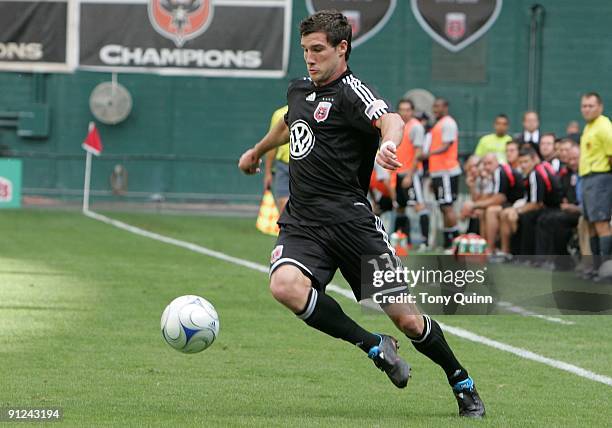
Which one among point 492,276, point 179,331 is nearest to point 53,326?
point 179,331

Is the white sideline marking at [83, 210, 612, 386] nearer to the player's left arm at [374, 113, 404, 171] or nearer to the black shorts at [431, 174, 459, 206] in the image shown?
the player's left arm at [374, 113, 404, 171]

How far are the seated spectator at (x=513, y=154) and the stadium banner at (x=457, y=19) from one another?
927cm

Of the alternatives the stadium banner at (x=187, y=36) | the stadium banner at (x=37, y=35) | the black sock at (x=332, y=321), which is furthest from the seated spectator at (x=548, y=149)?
the stadium banner at (x=37, y=35)

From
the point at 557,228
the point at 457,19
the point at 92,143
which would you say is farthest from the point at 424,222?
the point at 457,19

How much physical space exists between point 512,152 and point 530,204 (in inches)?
62.1

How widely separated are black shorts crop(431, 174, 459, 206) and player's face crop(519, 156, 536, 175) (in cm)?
176

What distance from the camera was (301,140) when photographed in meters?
7.36

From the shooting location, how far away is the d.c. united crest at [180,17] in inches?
1146

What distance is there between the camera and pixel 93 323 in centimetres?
1088

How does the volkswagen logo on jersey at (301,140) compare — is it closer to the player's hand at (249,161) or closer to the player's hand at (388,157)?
the player's hand at (249,161)

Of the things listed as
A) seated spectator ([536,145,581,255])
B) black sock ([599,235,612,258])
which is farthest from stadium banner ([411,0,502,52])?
black sock ([599,235,612,258])

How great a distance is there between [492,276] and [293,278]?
9000 millimetres

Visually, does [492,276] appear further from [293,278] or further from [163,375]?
[293,278]

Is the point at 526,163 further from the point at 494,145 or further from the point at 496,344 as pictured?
the point at 496,344
